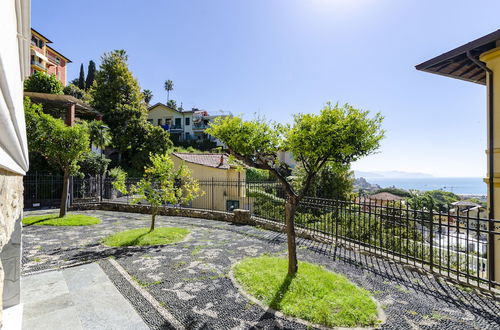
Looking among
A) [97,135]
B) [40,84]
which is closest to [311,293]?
→ [97,135]

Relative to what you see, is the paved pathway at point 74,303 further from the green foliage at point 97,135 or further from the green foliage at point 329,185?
the green foliage at point 97,135

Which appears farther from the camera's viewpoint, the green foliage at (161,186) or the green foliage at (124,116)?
the green foliage at (124,116)

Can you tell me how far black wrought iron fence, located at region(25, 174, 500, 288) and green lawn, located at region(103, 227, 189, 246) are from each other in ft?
4.23

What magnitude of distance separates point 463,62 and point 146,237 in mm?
12254

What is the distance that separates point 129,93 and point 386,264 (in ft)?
111

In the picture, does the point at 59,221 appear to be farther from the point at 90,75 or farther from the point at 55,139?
the point at 90,75

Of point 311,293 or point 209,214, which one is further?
point 209,214

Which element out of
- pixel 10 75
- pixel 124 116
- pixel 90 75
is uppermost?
pixel 90 75

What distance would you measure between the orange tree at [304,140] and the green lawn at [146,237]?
4618 millimetres

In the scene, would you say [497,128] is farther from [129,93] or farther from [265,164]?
[129,93]

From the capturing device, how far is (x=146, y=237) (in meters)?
8.45

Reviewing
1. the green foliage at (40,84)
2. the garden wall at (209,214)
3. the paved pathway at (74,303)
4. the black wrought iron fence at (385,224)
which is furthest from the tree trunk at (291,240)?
the green foliage at (40,84)

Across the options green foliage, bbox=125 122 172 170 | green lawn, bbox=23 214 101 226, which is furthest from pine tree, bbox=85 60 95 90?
green lawn, bbox=23 214 101 226

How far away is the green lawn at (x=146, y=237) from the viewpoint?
26.0 ft
